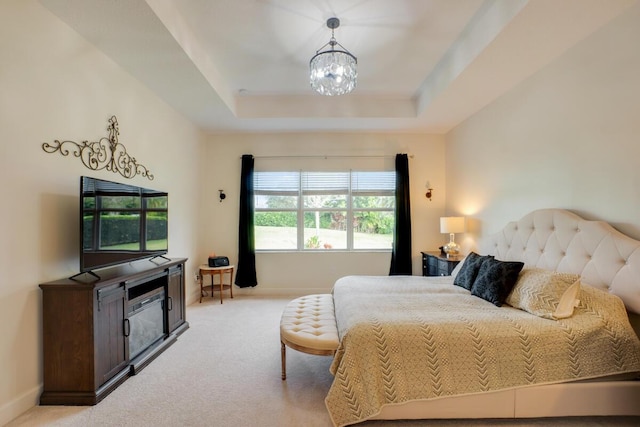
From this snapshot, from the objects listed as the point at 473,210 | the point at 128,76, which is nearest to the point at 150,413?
the point at 128,76

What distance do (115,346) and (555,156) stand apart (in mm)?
4013

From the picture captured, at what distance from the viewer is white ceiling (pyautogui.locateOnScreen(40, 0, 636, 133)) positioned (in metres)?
2.18

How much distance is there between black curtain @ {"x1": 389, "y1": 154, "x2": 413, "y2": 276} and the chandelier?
254 centimetres

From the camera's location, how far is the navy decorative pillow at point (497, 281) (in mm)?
2400

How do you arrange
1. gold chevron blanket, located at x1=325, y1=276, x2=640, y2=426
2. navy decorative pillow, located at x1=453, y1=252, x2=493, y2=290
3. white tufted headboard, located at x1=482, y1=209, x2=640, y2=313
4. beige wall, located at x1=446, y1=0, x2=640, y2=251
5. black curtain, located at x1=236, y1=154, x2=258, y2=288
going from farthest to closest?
1. black curtain, located at x1=236, y1=154, x2=258, y2=288
2. navy decorative pillow, located at x1=453, y1=252, x2=493, y2=290
3. beige wall, located at x1=446, y1=0, x2=640, y2=251
4. white tufted headboard, located at x1=482, y1=209, x2=640, y2=313
5. gold chevron blanket, located at x1=325, y1=276, x2=640, y2=426

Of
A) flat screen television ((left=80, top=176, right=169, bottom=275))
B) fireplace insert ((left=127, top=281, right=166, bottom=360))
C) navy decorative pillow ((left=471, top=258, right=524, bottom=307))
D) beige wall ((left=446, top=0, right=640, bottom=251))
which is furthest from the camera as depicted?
fireplace insert ((left=127, top=281, right=166, bottom=360))

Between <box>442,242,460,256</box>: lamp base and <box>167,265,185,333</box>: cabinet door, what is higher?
<box>442,242,460,256</box>: lamp base

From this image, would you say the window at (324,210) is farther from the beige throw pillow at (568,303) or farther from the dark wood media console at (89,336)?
the beige throw pillow at (568,303)

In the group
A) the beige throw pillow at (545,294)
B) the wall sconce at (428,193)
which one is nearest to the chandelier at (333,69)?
the beige throw pillow at (545,294)

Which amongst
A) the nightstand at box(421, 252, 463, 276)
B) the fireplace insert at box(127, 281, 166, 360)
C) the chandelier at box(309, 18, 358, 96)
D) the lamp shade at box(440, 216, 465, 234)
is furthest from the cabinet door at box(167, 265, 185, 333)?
the lamp shade at box(440, 216, 465, 234)

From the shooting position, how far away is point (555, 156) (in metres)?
2.71

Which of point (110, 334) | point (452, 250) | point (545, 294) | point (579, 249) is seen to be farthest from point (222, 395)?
point (452, 250)

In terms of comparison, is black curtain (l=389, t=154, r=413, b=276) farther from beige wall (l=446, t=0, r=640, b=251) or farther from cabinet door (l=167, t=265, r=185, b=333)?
cabinet door (l=167, t=265, r=185, b=333)

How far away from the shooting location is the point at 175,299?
3.23 m
